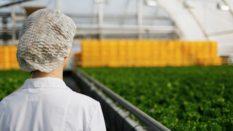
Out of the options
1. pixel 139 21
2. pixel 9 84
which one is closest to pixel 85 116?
pixel 9 84

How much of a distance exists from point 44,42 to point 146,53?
24580 millimetres

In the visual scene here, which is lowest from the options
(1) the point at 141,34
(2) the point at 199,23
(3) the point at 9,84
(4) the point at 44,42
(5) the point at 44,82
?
(3) the point at 9,84

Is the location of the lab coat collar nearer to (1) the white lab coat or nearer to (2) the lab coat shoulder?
(1) the white lab coat

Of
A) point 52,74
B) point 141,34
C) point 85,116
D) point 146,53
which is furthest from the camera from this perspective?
point 141,34

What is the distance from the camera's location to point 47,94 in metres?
1.46

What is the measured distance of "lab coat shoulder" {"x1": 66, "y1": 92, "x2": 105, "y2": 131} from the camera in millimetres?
1390

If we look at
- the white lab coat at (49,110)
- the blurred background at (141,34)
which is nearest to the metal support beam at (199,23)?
the blurred background at (141,34)

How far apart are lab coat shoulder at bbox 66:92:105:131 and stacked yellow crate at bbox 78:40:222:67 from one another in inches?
910

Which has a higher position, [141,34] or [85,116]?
[85,116]

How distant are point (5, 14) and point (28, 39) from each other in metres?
32.6

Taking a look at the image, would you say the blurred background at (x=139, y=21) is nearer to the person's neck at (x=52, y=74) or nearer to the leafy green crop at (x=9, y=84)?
the leafy green crop at (x=9, y=84)

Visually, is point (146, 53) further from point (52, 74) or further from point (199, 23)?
point (52, 74)

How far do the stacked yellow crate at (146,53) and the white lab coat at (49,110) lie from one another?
75.4 ft

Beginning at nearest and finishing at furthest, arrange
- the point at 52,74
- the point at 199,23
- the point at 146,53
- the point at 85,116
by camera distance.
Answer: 1. the point at 85,116
2. the point at 52,74
3. the point at 146,53
4. the point at 199,23
